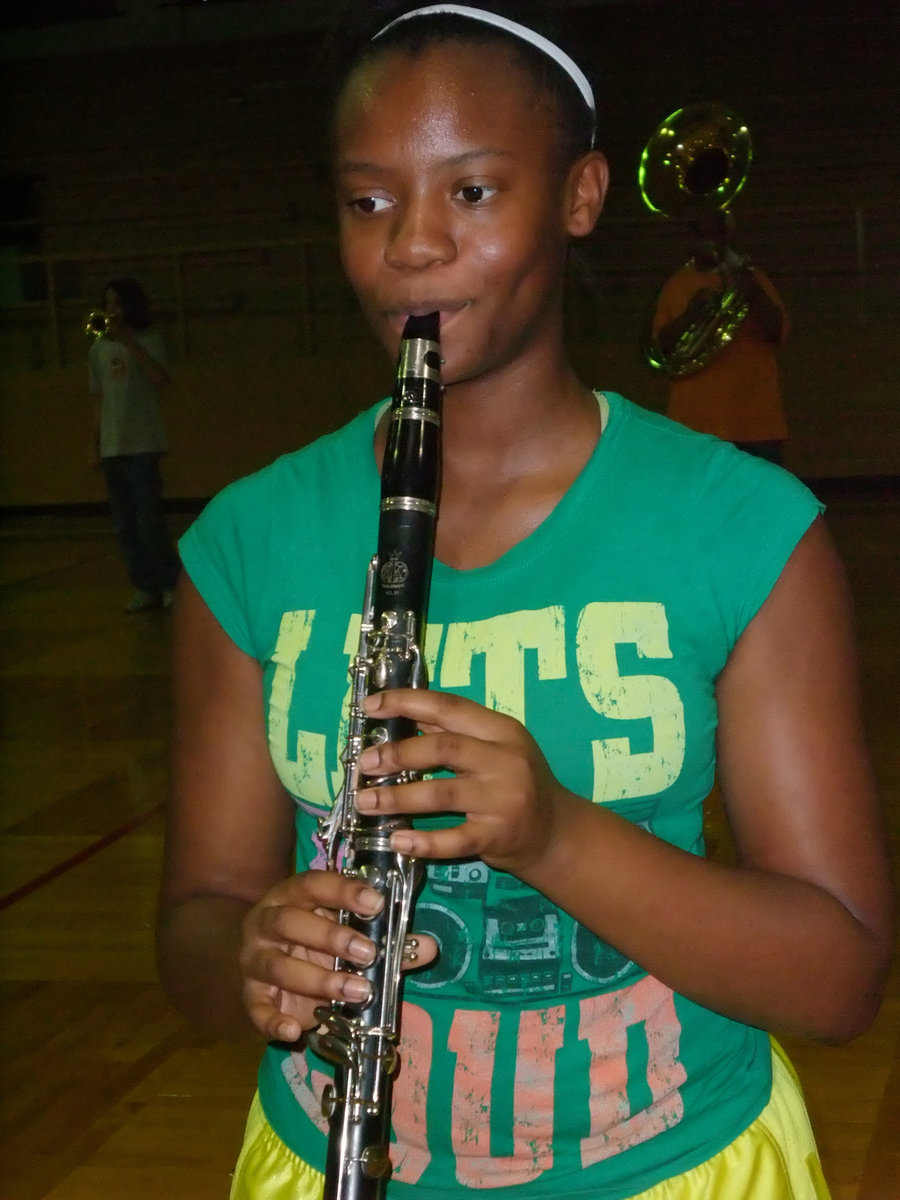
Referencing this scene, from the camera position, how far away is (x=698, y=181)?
19.7 ft

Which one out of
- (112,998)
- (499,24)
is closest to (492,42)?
(499,24)

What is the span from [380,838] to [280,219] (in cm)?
1078

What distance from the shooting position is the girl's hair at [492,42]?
106cm

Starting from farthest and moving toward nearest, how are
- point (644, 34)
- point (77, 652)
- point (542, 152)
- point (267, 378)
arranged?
point (644, 34) → point (267, 378) → point (77, 652) → point (542, 152)

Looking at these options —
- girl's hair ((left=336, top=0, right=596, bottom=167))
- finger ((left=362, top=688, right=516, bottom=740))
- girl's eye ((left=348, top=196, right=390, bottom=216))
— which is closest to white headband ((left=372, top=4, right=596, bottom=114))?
girl's hair ((left=336, top=0, right=596, bottom=167))

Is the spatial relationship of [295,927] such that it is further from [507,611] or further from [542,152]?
[542,152]

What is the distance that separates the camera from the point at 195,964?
1118 millimetres

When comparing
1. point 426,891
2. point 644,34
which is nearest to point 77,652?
point 426,891

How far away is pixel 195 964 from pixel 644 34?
11.3 metres

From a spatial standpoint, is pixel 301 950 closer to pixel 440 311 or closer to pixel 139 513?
pixel 440 311

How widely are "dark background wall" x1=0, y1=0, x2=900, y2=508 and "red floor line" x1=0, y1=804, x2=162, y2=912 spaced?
6097 millimetres

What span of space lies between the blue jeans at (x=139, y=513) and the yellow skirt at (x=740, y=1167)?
5986mm

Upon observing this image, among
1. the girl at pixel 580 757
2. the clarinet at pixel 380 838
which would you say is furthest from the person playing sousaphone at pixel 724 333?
the clarinet at pixel 380 838

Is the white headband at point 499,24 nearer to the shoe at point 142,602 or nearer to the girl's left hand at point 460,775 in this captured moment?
the girl's left hand at point 460,775
